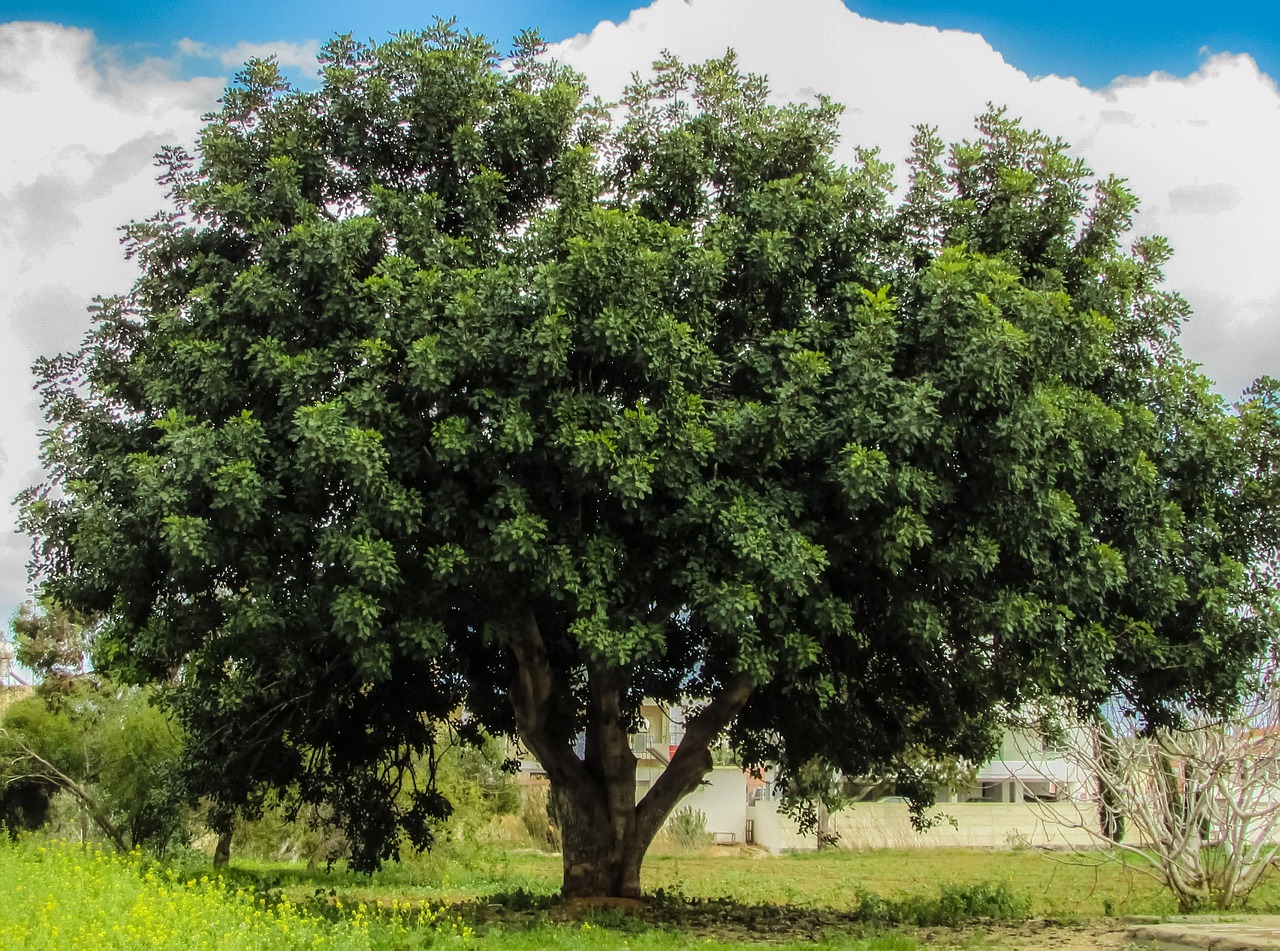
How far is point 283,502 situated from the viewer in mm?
13469

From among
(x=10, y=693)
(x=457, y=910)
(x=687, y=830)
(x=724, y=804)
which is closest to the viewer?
(x=457, y=910)

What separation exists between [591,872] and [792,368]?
7.73 m

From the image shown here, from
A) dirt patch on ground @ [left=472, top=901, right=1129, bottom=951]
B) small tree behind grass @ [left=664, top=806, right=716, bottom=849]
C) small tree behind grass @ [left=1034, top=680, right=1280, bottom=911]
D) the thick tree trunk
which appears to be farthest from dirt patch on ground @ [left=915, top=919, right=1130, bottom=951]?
small tree behind grass @ [left=664, top=806, right=716, bottom=849]

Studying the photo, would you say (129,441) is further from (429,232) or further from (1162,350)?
(1162,350)

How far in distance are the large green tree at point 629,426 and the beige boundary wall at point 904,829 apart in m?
22.3

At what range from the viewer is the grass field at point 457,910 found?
33.3 ft

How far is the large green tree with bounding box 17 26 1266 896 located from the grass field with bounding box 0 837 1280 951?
7.14 ft

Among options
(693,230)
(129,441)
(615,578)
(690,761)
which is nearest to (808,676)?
(690,761)

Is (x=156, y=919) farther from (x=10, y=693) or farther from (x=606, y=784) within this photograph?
(x=10, y=693)

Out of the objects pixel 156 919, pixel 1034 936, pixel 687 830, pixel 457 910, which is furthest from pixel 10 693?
pixel 1034 936

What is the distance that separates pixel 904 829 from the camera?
38.7 metres

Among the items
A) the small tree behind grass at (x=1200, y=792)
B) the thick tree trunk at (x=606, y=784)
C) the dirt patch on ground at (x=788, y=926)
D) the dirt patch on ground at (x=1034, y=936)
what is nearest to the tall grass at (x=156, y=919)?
the dirt patch on ground at (x=788, y=926)

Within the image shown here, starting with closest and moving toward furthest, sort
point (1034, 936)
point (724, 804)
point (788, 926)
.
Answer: point (1034, 936) → point (788, 926) → point (724, 804)

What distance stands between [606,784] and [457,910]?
2544 millimetres
